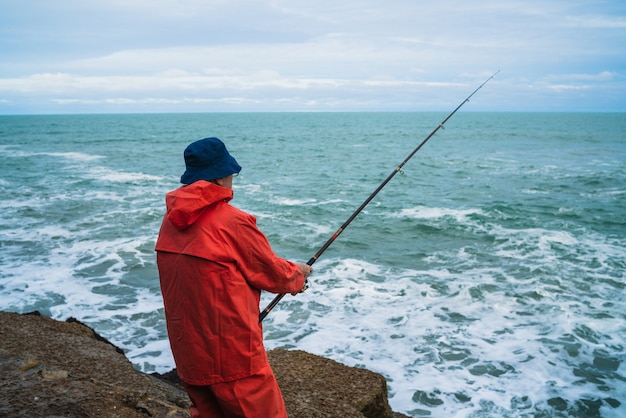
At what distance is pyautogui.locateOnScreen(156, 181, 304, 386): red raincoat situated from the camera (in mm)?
1919

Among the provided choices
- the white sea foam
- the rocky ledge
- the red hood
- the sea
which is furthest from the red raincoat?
the white sea foam

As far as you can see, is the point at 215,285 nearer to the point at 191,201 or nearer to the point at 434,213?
the point at 191,201

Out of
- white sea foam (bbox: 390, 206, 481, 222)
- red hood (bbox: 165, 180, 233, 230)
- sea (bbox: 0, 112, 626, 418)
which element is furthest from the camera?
white sea foam (bbox: 390, 206, 481, 222)

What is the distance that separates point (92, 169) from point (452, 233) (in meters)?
19.7

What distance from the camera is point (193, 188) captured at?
1961 millimetres

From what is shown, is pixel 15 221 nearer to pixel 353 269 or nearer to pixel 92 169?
pixel 353 269

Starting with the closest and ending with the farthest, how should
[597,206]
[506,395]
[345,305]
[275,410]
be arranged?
[275,410], [506,395], [345,305], [597,206]

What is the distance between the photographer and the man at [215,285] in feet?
6.31

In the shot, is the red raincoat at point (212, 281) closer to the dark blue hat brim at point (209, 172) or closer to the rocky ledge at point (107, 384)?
the dark blue hat brim at point (209, 172)

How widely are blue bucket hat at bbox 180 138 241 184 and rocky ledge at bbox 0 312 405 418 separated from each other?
2.16 m

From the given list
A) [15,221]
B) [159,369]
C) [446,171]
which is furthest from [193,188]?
[446,171]

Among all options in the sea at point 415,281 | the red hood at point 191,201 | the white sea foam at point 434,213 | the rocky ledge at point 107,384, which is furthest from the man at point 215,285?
the white sea foam at point 434,213

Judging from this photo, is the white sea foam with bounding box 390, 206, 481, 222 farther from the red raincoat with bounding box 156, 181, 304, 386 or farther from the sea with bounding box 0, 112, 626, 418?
the red raincoat with bounding box 156, 181, 304, 386

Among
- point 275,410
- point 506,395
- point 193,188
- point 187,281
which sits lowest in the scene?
point 506,395
